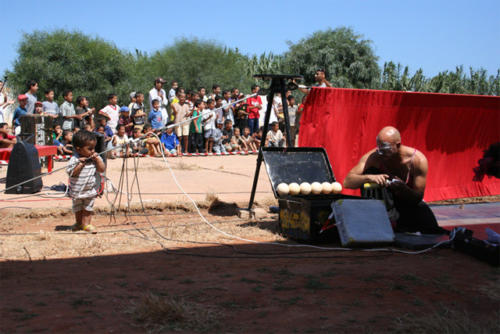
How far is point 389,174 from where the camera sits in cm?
643

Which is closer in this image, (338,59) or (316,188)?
(316,188)

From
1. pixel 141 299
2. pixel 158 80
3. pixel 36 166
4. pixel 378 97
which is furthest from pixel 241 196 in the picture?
pixel 158 80

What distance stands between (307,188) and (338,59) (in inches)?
1578

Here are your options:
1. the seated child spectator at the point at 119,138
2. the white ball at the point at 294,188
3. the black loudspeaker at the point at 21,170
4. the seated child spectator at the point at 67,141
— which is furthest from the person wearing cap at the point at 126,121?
the white ball at the point at 294,188

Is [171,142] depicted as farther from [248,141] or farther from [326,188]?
[326,188]

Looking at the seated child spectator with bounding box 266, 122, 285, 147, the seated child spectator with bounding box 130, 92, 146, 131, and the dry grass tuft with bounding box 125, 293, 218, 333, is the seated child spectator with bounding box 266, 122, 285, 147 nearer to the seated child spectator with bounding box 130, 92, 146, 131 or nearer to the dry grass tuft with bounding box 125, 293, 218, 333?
the seated child spectator with bounding box 130, 92, 146, 131

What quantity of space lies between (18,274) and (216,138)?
12260mm

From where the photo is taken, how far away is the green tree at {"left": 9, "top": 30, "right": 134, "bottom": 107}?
1161 inches

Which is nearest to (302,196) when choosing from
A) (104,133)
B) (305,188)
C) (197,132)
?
(305,188)

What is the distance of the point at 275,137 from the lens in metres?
16.3

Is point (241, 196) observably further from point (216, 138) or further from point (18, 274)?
point (216, 138)

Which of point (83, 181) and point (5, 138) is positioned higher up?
point (5, 138)

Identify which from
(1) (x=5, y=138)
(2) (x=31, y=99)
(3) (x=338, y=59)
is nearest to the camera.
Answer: (1) (x=5, y=138)

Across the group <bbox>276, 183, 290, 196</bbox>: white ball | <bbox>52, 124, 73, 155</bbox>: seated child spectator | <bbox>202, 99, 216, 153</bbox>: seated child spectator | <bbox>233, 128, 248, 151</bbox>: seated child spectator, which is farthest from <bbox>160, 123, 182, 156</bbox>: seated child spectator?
<bbox>276, 183, 290, 196</bbox>: white ball
